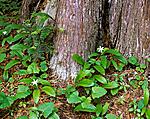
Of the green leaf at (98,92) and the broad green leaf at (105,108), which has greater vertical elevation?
the green leaf at (98,92)

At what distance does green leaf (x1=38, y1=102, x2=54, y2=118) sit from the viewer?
283 cm

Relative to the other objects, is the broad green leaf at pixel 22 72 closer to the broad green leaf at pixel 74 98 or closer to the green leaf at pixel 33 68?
the green leaf at pixel 33 68

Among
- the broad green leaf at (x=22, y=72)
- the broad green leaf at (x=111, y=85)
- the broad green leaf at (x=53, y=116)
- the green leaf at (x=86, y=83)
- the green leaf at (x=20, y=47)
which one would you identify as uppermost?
the green leaf at (x=20, y=47)

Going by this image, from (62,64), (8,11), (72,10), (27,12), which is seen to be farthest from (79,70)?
(8,11)

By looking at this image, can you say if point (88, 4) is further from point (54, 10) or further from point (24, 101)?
point (24, 101)

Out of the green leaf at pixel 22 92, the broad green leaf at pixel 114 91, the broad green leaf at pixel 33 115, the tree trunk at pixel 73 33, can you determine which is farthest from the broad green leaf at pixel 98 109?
the green leaf at pixel 22 92

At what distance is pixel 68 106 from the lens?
307cm

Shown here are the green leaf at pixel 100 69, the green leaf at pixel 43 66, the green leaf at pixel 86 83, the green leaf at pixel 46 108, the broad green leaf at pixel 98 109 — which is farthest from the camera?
the green leaf at pixel 43 66

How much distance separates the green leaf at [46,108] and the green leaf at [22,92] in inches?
9.4

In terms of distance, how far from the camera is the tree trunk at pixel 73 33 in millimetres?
3211

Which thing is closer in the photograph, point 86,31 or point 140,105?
point 140,105

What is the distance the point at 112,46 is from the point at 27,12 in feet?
4.36

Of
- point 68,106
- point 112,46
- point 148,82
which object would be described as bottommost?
point 68,106

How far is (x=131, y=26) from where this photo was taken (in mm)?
3330
